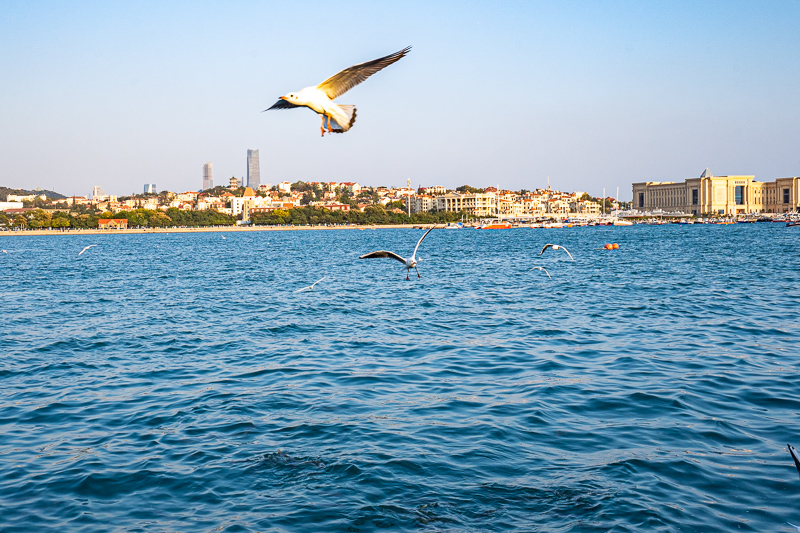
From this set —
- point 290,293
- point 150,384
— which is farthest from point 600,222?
point 150,384

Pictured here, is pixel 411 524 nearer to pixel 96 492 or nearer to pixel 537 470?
pixel 537 470

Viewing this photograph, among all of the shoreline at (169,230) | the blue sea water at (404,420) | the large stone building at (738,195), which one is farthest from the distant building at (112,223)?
the large stone building at (738,195)

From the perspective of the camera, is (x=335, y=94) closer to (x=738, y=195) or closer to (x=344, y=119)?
(x=344, y=119)

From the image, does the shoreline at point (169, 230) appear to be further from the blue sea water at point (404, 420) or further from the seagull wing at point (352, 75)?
the seagull wing at point (352, 75)

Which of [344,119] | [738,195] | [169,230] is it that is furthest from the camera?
[738,195]

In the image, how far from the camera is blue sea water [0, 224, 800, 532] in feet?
→ 22.5

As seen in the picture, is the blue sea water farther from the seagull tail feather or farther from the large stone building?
the large stone building

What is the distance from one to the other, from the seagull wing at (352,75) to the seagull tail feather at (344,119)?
15cm

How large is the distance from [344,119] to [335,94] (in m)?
0.46

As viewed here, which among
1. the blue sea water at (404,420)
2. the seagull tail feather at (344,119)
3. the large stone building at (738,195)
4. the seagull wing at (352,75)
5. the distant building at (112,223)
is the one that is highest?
the large stone building at (738,195)

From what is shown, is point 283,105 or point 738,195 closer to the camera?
point 283,105

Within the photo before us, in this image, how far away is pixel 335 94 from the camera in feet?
18.3

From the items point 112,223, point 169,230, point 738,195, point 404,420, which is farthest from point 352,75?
point 738,195

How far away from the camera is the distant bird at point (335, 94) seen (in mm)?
5168
